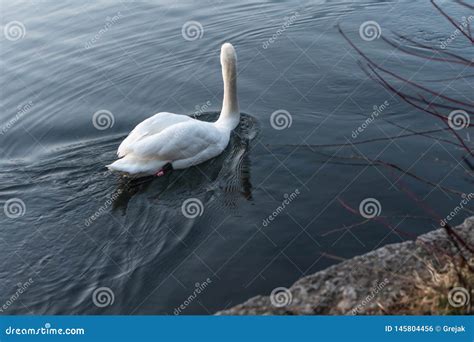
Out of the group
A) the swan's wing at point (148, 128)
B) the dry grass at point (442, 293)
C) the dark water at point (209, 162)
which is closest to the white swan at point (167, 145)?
the swan's wing at point (148, 128)

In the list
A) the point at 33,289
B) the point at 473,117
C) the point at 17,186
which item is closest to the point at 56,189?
the point at 17,186

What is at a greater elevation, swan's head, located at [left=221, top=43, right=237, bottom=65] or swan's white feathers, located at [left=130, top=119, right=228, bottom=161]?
swan's head, located at [left=221, top=43, right=237, bottom=65]

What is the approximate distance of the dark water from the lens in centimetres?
761

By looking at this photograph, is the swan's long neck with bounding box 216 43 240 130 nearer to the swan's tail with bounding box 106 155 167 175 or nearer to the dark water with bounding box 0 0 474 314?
the dark water with bounding box 0 0 474 314

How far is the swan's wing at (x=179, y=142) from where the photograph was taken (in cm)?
953

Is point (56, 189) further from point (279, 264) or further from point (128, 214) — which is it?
point (279, 264)

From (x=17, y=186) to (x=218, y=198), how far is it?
11.0ft

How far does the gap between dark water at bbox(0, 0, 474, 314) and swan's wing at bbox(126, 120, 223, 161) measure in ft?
1.22

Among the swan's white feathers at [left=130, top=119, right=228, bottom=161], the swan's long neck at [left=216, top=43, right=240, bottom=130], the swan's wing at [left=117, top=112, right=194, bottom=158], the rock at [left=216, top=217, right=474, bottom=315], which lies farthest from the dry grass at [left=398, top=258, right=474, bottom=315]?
the swan's long neck at [left=216, top=43, right=240, bottom=130]

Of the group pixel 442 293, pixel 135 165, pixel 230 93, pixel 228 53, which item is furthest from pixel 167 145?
pixel 442 293

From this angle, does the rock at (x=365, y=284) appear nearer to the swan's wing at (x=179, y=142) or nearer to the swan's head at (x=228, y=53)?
the swan's wing at (x=179, y=142)

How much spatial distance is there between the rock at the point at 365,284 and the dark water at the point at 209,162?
3.54 feet

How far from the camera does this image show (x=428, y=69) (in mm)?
12578

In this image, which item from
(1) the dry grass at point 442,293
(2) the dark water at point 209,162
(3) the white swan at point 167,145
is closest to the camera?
(1) the dry grass at point 442,293
